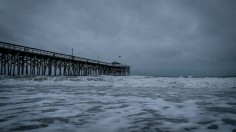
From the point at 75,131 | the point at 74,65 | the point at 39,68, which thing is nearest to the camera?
the point at 75,131

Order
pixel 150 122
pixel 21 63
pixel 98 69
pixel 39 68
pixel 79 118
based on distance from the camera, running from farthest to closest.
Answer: pixel 98 69 → pixel 39 68 → pixel 21 63 → pixel 79 118 → pixel 150 122

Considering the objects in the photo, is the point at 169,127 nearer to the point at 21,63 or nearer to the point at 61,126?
the point at 61,126

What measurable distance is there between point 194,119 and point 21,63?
27.4 meters

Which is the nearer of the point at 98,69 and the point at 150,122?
the point at 150,122

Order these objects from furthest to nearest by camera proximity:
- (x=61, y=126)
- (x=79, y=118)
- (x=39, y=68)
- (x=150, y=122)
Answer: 1. (x=39, y=68)
2. (x=79, y=118)
3. (x=150, y=122)
4. (x=61, y=126)

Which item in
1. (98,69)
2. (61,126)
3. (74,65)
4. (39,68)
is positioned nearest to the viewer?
(61,126)

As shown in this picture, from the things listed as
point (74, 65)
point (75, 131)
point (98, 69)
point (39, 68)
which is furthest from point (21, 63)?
point (75, 131)

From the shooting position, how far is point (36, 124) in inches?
123

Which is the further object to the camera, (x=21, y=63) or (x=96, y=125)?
(x=21, y=63)

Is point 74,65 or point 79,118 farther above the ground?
point 74,65

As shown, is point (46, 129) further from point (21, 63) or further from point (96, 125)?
point (21, 63)

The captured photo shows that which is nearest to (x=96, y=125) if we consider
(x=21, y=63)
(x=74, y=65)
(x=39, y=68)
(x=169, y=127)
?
(x=169, y=127)

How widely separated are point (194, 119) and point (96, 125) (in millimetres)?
1926

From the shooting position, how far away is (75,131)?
280cm
